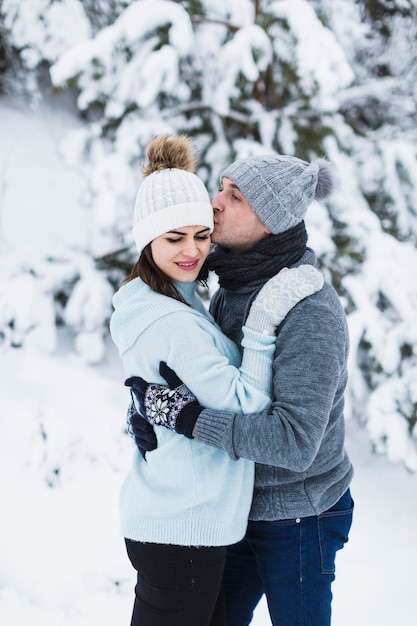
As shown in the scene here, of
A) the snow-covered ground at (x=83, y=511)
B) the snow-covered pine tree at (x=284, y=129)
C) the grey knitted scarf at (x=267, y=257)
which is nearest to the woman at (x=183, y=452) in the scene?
the grey knitted scarf at (x=267, y=257)

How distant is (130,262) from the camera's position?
4.19 metres

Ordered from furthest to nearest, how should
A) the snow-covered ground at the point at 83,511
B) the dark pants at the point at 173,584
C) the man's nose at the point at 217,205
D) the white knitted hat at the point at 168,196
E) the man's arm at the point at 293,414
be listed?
the snow-covered ground at the point at 83,511 < the man's nose at the point at 217,205 < the white knitted hat at the point at 168,196 < the dark pants at the point at 173,584 < the man's arm at the point at 293,414

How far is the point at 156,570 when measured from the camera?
1.45m

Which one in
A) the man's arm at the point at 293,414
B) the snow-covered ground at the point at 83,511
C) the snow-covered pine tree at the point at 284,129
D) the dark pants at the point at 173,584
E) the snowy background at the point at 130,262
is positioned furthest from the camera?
the snow-covered pine tree at the point at 284,129

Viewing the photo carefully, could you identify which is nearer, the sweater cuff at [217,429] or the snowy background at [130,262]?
the sweater cuff at [217,429]

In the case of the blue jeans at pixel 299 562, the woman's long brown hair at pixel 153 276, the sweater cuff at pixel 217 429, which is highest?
the woman's long brown hair at pixel 153 276

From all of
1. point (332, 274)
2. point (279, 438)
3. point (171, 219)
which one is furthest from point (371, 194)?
point (279, 438)

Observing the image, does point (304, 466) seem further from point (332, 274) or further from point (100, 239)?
point (100, 239)

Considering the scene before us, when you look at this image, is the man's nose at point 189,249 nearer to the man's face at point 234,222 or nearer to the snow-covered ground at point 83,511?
the man's face at point 234,222

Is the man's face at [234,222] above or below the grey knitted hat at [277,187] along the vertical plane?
below

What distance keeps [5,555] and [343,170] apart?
10.3 feet

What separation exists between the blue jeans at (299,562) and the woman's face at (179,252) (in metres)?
0.76

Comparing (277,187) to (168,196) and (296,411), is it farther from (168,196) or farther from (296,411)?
(296,411)

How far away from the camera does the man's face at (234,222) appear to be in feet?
5.24
